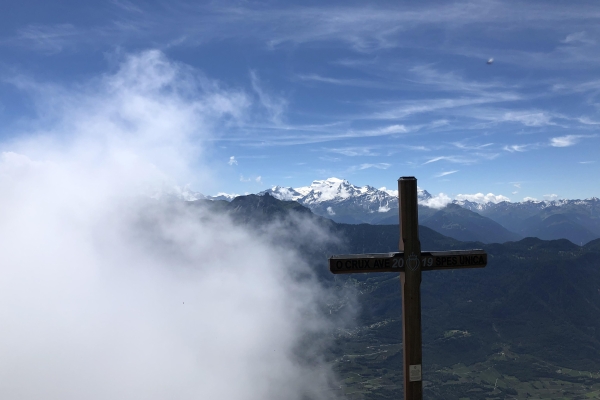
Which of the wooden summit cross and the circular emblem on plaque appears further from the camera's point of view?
the circular emblem on plaque

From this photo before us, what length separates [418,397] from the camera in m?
8.20

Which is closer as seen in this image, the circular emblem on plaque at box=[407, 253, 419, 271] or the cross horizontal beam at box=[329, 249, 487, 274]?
the cross horizontal beam at box=[329, 249, 487, 274]

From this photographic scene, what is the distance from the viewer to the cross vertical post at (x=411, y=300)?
8.08m

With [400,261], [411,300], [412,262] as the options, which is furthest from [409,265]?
[411,300]

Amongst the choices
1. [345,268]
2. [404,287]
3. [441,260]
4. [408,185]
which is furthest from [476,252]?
[345,268]

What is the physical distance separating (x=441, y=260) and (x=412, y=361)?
2.04 m

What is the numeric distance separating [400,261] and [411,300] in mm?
784

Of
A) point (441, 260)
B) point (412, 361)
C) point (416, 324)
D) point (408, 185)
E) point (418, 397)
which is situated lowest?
point (418, 397)

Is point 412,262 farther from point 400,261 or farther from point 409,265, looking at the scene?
point 400,261

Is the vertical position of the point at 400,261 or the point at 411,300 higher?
the point at 400,261

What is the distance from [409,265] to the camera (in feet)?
27.2

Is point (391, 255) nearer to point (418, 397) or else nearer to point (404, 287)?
point (404, 287)

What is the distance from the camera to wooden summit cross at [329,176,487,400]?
315 inches

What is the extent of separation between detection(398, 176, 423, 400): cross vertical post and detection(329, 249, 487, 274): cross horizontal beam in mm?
88
